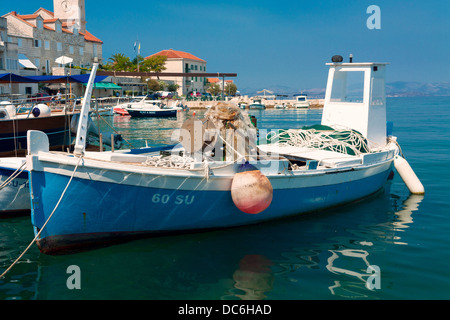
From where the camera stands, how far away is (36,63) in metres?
59.2

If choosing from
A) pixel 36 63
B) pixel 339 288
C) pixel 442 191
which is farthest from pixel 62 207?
pixel 36 63

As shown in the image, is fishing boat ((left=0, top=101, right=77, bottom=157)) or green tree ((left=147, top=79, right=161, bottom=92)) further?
green tree ((left=147, top=79, right=161, bottom=92))

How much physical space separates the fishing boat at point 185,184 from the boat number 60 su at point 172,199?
17 millimetres

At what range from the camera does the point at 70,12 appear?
2817 inches

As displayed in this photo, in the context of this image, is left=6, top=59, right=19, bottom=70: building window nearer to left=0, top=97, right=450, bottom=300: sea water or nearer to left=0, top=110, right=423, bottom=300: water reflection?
Result: left=0, top=97, right=450, bottom=300: sea water

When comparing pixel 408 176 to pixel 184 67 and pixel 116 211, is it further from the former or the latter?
pixel 184 67

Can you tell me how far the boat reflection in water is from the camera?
6.20 m

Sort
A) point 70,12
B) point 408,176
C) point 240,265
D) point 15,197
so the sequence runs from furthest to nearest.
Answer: point 70,12, point 408,176, point 15,197, point 240,265

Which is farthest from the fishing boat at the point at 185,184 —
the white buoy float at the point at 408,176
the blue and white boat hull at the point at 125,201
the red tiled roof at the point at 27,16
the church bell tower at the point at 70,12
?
the church bell tower at the point at 70,12

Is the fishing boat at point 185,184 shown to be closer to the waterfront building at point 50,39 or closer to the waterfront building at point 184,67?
the waterfront building at point 50,39

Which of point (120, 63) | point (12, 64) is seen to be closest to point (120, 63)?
point (120, 63)

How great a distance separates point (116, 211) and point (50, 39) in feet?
204

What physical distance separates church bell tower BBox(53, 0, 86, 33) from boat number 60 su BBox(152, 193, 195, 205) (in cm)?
7081

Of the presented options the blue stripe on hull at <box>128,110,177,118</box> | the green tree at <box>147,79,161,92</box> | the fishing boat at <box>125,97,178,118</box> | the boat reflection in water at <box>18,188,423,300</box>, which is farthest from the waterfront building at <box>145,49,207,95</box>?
the boat reflection in water at <box>18,188,423,300</box>
